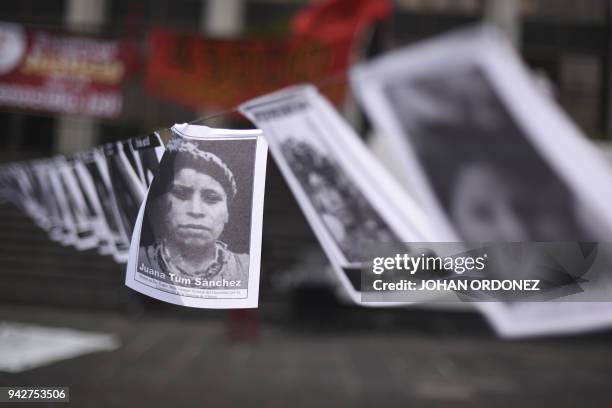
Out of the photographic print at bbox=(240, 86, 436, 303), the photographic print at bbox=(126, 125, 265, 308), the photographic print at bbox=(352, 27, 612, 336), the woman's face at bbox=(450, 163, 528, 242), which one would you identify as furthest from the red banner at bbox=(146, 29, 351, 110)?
the photographic print at bbox=(126, 125, 265, 308)

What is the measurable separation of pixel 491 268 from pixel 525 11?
1680cm

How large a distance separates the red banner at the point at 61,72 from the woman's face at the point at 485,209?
5622mm

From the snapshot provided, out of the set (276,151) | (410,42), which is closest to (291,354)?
(276,151)

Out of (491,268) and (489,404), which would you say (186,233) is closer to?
(491,268)

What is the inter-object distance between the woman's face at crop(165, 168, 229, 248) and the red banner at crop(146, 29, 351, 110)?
14.2 feet

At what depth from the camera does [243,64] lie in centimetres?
665

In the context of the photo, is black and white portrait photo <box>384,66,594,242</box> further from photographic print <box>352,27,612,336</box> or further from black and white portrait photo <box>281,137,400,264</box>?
black and white portrait photo <box>281,137,400,264</box>

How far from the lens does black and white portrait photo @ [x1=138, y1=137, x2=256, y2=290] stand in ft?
7.66

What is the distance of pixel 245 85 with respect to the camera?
679 cm

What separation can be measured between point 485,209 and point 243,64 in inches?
131

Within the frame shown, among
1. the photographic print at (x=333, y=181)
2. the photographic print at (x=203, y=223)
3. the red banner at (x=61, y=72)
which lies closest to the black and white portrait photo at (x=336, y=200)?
the photographic print at (x=333, y=181)

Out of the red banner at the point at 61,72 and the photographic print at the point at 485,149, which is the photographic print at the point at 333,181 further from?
the red banner at the point at 61,72

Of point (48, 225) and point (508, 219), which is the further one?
point (508, 219)

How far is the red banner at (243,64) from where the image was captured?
6.68 m
